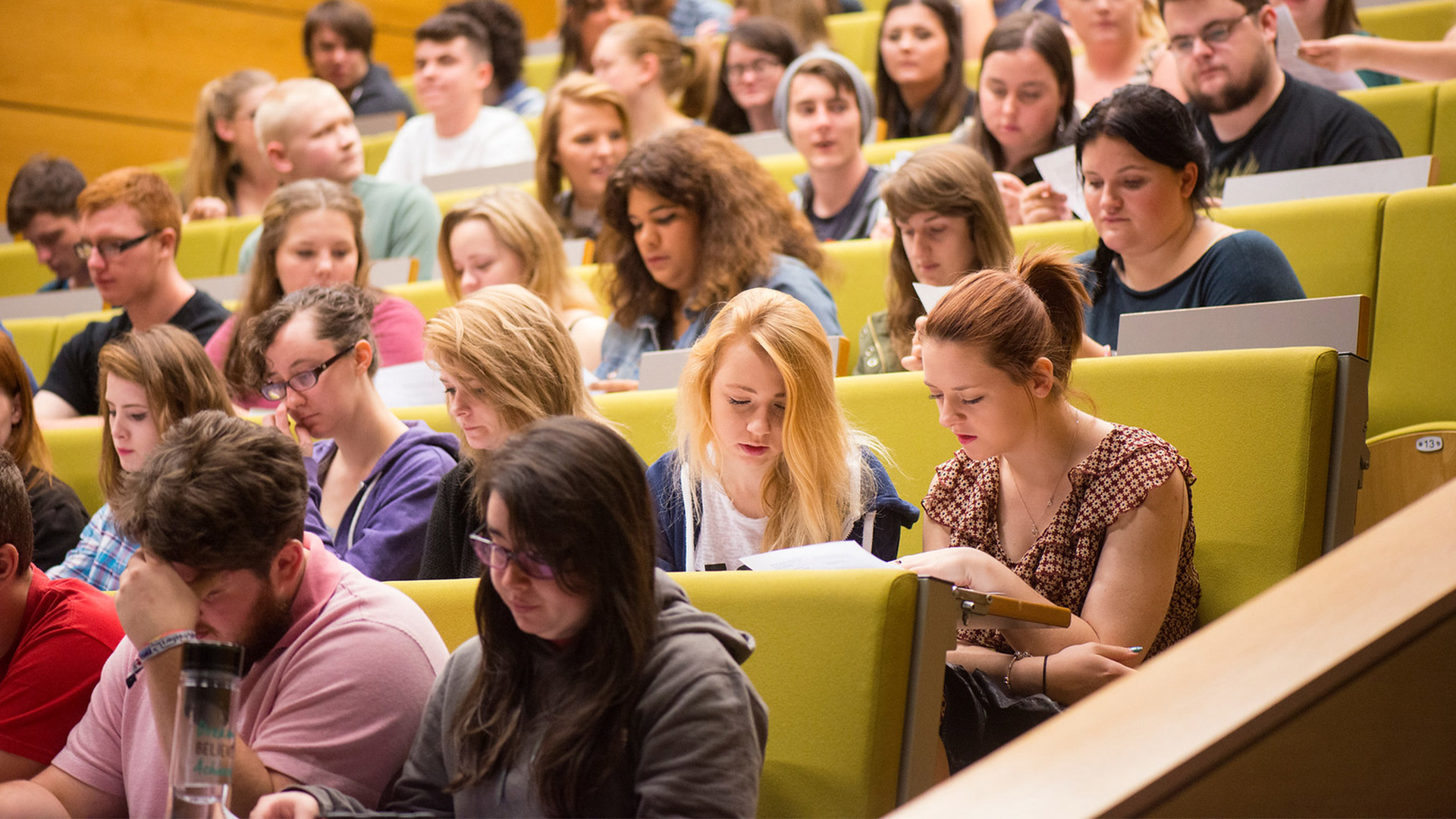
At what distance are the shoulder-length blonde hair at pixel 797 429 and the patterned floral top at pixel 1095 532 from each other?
0.15 metres

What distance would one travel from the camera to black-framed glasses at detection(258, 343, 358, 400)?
6.03 ft

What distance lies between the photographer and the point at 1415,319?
1.86 metres

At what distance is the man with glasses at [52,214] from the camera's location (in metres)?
3.64

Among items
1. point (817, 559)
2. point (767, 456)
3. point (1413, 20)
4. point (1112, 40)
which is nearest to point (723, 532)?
point (767, 456)

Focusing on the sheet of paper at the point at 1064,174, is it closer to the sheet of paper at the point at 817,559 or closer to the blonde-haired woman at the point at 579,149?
the blonde-haired woman at the point at 579,149

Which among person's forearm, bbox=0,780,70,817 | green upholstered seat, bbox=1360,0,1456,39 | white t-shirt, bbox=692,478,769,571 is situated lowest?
person's forearm, bbox=0,780,70,817

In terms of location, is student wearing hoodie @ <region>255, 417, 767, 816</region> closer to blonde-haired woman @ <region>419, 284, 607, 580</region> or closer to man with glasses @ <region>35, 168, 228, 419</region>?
blonde-haired woman @ <region>419, 284, 607, 580</region>

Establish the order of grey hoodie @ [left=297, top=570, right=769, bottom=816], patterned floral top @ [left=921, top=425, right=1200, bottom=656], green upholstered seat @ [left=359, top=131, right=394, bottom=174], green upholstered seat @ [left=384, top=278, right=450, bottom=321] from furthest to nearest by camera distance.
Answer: green upholstered seat @ [left=359, top=131, right=394, bottom=174], green upholstered seat @ [left=384, top=278, right=450, bottom=321], patterned floral top @ [left=921, top=425, right=1200, bottom=656], grey hoodie @ [left=297, top=570, right=769, bottom=816]

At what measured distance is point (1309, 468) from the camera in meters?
1.46

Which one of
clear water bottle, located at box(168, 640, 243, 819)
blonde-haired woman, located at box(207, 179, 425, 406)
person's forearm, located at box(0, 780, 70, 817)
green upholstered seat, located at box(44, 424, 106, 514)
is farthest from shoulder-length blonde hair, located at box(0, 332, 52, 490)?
clear water bottle, located at box(168, 640, 243, 819)

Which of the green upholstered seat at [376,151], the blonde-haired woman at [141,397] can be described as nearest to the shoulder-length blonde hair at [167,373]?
the blonde-haired woman at [141,397]

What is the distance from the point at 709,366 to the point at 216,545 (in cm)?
66

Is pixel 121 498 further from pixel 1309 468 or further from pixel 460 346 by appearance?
pixel 1309 468

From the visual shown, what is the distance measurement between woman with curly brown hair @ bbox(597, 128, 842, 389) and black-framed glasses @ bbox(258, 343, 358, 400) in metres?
0.50
